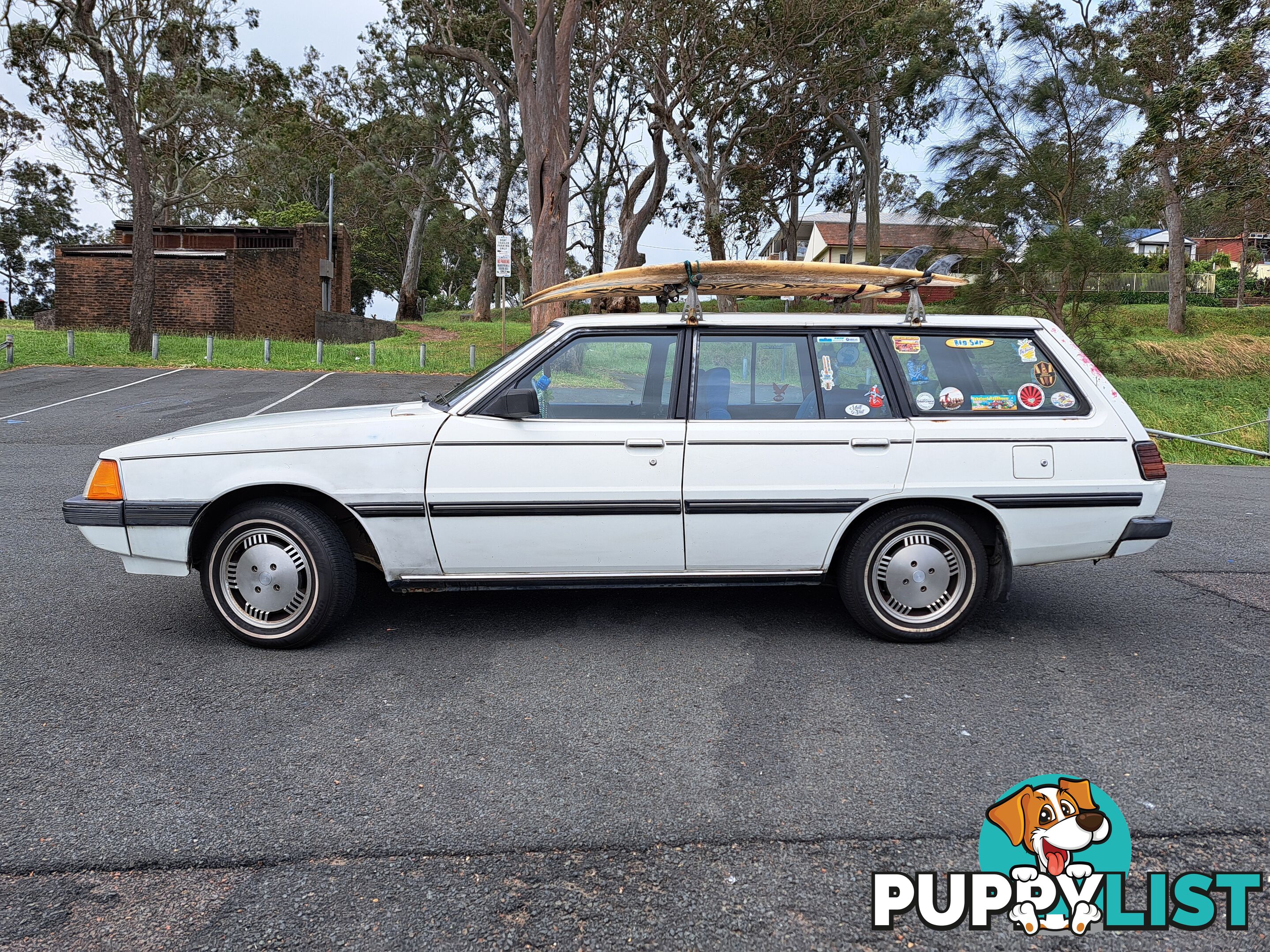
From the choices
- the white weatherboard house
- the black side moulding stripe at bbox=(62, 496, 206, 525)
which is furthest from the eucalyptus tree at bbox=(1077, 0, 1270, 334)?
the white weatherboard house

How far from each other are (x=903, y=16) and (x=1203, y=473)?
17886 mm

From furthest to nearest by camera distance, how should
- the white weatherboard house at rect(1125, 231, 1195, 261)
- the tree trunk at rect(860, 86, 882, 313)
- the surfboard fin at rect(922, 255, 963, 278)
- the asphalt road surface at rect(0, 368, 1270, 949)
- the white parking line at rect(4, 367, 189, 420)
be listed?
the white weatherboard house at rect(1125, 231, 1195, 261)
the tree trunk at rect(860, 86, 882, 313)
the white parking line at rect(4, 367, 189, 420)
the surfboard fin at rect(922, 255, 963, 278)
the asphalt road surface at rect(0, 368, 1270, 949)

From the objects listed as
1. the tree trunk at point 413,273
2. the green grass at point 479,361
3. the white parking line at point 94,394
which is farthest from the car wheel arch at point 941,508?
the tree trunk at point 413,273

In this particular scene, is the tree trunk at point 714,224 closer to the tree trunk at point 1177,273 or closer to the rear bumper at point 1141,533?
the tree trunk at point 1177,273

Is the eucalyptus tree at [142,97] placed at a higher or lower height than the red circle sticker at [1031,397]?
higher

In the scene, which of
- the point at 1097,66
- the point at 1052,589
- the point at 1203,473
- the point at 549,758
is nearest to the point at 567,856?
the point at 549,758

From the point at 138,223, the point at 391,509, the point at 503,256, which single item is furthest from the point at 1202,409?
the point at 138,223

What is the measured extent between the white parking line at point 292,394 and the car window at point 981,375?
1098 cm

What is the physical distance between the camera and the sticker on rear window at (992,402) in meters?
4.59

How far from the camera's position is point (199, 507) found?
13.9 ft

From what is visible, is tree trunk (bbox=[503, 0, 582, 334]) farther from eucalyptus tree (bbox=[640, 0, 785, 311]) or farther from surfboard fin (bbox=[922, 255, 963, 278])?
surfboard fin (bbox=[922, 255, 963, 278])

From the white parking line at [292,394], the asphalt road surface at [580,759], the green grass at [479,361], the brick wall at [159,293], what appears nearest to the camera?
the asphalt road surface at [580,759]

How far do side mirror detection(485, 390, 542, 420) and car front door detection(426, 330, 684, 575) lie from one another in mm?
61

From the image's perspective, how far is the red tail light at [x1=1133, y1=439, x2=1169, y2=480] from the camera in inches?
178
